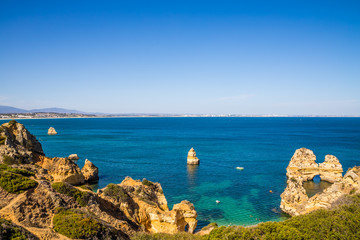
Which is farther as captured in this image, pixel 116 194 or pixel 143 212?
pixel 143 212

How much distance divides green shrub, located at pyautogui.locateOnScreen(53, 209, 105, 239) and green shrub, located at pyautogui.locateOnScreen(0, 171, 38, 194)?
3.38m

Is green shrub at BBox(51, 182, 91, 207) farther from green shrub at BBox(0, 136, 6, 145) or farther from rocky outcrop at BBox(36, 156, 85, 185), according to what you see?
rocky outcrop at BBox(36, 156, 85, 185)

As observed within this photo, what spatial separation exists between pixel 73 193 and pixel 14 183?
380 centimetres

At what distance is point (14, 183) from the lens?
15961 millimetres

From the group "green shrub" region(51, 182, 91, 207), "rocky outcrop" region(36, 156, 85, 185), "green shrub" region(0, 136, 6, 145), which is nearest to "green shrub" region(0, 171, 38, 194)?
"green shrub" region(51, 182, 91, 207)

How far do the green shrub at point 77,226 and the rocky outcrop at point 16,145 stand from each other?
69.9 feet

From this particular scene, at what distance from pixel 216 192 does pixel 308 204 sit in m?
16.7

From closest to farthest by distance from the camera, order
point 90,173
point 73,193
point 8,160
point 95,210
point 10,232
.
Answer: point 10,232 < point 95,210 < point 73,193 < point 8,160 < point 90,173

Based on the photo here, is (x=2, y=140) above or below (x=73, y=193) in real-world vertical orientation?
above

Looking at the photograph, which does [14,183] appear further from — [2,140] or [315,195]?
[315,195]

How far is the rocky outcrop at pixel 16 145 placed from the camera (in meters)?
31.7

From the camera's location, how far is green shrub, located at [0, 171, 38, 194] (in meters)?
15.5

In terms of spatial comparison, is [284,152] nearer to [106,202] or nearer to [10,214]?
→ [106,202]

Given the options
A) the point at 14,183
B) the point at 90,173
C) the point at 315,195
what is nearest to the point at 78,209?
the point at 14,183
